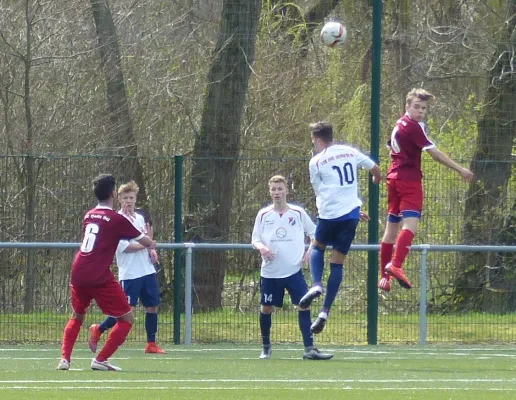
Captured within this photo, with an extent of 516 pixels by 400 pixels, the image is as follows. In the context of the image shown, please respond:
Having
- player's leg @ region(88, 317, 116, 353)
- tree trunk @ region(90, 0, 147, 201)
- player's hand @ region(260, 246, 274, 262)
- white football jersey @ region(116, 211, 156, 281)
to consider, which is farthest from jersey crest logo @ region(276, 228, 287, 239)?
tree trunk @ region(90, 0, 147, 201)

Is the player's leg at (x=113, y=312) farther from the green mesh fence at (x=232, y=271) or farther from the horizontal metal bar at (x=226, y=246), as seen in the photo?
the green mesh fence at (x=232, y=271)

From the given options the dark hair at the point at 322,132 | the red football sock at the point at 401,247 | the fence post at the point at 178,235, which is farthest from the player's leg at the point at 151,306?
the red football sock at the point at 401,247

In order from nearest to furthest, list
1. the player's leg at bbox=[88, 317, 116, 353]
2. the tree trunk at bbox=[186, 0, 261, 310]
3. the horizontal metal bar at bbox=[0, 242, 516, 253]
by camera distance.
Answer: the player's leg at bbox=[88, 317, 116, 353], the horizontal metal bar at bbox=[0, 242, 516, 253], the tree trunk at bbox=[186, 0, 261, 310]

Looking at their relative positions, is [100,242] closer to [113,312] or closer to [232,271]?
[113,312]

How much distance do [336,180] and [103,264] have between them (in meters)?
2.55

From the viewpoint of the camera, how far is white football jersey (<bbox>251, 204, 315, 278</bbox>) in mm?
13539

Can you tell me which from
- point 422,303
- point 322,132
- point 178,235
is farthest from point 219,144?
point 322,132

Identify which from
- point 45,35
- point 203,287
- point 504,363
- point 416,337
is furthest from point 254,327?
point 45,35

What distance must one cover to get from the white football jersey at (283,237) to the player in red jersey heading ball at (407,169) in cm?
136

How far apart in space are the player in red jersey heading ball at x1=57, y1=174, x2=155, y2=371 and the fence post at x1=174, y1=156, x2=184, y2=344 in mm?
4700

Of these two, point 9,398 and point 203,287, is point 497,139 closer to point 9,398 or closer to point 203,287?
point 203,287

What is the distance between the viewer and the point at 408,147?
39.9 feet

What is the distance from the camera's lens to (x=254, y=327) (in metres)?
16.8

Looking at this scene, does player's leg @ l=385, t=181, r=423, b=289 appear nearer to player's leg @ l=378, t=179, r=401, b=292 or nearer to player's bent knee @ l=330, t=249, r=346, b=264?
player's leg @ l=378, t=179, r=401, b=292
